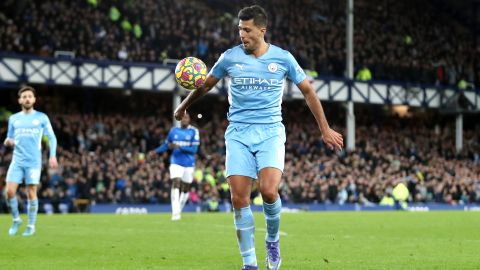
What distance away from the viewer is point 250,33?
29.8 feet

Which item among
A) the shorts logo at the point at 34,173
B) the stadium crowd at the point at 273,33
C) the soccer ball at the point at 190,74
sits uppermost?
the stadium crowd at the point at 273,33

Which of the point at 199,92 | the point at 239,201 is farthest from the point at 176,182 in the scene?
the point at 239,201

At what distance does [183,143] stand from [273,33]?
22784 millimetres

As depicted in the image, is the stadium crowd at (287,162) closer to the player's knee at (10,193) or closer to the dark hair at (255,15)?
the player's knee at (10,193)

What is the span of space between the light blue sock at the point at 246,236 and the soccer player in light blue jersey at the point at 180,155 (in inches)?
468

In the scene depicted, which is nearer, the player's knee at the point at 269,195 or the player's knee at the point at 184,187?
the player's knee at the point at 269,195

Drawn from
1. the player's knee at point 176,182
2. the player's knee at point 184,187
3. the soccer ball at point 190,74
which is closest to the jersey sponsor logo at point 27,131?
the soccer ball at point 190,74

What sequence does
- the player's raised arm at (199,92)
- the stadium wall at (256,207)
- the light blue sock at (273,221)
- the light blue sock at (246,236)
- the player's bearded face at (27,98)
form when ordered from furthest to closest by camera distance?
the stadium wall at (256,207)
the player's bearded face at (27,98)
the player's raised arm at (199,92)
the light blue sock at (273,221)
the light blue sock at (246,236)

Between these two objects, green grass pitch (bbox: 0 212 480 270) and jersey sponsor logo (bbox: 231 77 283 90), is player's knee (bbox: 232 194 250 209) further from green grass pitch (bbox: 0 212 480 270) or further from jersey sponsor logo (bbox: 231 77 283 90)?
green grass pitch (bbox: 0 212 480 270)

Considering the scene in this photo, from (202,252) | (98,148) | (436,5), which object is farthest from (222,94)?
(202,252)

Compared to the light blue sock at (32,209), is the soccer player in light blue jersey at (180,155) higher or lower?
higher

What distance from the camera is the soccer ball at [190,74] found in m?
9.70

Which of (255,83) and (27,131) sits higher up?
(255,83)

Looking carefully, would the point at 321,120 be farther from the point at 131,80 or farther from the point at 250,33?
the point at 131,80
